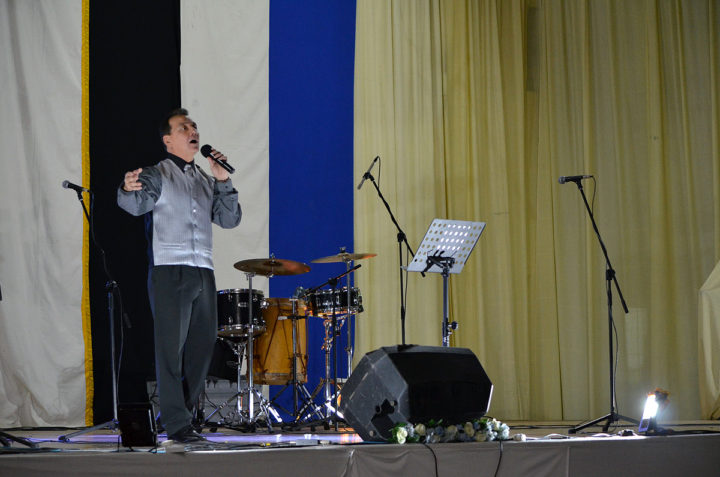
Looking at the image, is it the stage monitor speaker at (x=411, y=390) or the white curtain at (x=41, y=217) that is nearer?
the stage monitor speaker at (x=411, y=390)

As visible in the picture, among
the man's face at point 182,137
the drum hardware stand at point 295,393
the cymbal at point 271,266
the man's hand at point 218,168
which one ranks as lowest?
the drum hardware stand at point 295,393

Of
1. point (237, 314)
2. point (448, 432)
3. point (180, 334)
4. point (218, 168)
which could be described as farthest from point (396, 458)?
point (237, 314)

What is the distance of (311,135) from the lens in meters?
6.50

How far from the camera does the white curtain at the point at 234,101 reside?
20.2 feet

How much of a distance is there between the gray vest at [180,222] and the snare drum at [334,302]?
1.57 meters

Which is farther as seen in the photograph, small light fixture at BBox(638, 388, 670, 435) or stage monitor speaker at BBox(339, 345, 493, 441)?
small light fixture at BBox(638, 388, 670, 435)

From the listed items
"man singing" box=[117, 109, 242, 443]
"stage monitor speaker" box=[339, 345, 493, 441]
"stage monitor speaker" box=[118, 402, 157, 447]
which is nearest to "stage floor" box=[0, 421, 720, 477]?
"stage monitor speaker" box=[118, 402, 157, 447]

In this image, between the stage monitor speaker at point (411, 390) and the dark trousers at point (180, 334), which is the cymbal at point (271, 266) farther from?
the stage monitor speaker at point (411, 390)

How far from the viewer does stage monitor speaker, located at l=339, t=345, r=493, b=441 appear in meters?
3.21

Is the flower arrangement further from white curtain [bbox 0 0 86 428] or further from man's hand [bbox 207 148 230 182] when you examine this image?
white curtain [bbox 0 0 86 428]

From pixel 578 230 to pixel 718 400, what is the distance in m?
1.77

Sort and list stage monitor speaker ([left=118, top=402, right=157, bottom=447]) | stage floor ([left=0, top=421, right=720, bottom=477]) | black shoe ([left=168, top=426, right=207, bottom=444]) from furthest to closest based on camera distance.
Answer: black shoe ([left=168, top=426, right=207, bottom=444]), stage monitor speaker ([left=118, top=402, right=157, bottom=447]), stage floor ([left=0, top=421, right=720, bottom=477])

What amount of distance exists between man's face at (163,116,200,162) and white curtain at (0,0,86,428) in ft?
7.93

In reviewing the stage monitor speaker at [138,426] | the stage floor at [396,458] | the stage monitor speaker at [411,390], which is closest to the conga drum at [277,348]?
the stage monitor speaker at [411,390]
